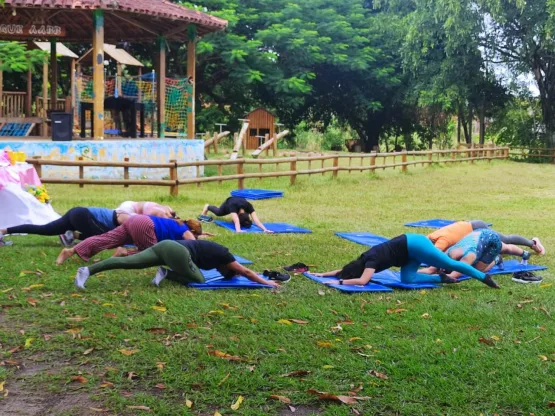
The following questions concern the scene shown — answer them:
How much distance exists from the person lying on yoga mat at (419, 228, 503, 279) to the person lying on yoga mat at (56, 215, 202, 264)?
2.52 metres

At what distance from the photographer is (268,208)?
12352 mm

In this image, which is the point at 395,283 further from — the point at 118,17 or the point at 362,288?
the point at 118,17

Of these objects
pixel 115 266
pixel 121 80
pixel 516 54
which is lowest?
pixel 115 266

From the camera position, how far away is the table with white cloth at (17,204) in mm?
8633

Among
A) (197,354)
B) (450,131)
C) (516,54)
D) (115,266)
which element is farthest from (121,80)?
(450,131)

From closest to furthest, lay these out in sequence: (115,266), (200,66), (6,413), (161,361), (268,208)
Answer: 1. (6,413)
2. (161,361)
3. (115,266)
4. (268,208)
5. (200,66)

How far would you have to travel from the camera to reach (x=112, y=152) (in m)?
16.6

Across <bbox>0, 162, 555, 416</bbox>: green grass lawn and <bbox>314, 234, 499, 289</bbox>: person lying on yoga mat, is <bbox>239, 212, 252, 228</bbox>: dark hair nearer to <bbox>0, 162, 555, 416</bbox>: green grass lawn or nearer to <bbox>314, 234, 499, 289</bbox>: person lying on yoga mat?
<bbox>0, 162, 555, 416</bbox>: green grass lawn

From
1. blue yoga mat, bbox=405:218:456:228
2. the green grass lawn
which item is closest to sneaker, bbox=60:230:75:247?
the green grass lawn

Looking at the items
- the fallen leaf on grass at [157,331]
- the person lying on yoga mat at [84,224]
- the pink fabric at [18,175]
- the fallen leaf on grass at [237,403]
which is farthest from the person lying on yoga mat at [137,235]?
the fallen leaf on grass at [237,403]

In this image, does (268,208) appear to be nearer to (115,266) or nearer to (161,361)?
(115,266)

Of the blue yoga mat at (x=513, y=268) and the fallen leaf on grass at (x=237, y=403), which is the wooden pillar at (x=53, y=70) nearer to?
the blue yoga mat at (x=513, y=268)

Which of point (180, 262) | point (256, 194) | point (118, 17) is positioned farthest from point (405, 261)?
point (118, 17)

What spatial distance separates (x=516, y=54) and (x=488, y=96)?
247cm
